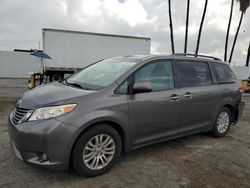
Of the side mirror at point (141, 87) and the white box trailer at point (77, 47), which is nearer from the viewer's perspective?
the side mirror at point (141, 87)

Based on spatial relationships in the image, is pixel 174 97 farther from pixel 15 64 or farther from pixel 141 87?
pixel 15 64

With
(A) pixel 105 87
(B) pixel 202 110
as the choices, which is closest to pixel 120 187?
(A) pixel 105 87

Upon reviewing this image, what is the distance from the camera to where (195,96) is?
4.48m

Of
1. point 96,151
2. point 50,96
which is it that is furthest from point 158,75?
point 50,96

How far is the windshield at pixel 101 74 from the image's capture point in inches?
143

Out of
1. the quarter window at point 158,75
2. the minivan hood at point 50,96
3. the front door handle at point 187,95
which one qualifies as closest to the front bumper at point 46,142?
the minivan hood at point 50,96

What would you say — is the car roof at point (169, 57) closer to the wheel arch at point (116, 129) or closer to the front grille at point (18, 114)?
the wheel arch at point (116, 129)

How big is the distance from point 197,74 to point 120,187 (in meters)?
2.71

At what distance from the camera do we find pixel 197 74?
15.5ft

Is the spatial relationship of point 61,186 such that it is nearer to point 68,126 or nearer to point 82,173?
point 82,173

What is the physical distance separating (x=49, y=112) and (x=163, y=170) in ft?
6.02

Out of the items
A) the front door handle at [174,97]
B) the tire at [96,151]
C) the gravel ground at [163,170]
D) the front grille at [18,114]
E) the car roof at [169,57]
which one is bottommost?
the gravel ground at [163,170]

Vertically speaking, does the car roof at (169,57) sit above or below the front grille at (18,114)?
above

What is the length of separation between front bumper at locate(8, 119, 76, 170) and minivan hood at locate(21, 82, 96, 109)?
267 millimetres
